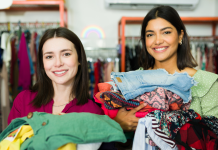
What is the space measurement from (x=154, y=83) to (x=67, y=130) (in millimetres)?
502

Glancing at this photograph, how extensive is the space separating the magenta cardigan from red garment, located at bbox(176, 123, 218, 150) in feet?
1.59

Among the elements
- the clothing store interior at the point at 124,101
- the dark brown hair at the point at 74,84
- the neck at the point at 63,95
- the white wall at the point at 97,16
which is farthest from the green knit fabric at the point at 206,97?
the white wall at the point at 97,16

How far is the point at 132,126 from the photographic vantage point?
0.98 m

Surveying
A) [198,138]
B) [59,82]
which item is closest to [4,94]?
[59,82]

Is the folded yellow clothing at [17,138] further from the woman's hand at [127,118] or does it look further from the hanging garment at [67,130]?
the woman's hand at [127,118]

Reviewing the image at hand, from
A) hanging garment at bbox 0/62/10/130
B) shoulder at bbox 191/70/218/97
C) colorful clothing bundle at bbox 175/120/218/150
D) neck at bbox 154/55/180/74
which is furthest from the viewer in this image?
hanging garment at bbox 0/62/10/130

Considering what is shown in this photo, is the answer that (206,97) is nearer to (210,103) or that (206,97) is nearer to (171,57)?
(210,103)

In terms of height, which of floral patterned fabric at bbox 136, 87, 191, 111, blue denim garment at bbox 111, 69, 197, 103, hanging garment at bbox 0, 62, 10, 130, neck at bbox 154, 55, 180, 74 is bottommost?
hanging garment at bbox 0, 62, 10, 130

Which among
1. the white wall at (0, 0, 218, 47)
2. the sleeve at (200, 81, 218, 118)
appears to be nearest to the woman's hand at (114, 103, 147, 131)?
the sleeve at (200, 81, 218, 118)

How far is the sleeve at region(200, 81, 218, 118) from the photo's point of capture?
1.02m

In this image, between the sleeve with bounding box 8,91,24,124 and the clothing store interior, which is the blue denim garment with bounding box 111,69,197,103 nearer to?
the clothing store interior

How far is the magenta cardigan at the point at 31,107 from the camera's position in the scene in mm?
1132

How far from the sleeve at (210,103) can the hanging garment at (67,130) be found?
610mm

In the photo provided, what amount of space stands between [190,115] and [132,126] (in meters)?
0.30
